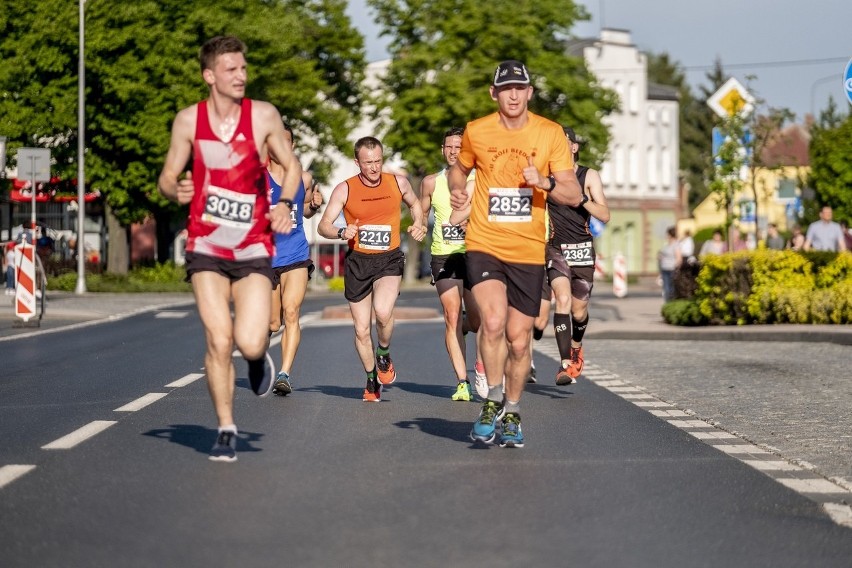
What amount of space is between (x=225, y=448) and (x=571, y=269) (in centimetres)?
642

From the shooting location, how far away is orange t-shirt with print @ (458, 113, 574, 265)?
941 cm

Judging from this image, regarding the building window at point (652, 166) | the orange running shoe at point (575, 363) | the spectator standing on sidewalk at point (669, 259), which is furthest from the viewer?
the building window at point (652, 166)

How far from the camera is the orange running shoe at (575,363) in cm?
1435

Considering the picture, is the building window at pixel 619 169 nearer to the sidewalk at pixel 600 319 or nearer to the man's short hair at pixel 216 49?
the sidewalk at pixel 600 319

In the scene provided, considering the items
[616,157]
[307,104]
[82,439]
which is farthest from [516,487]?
[616,157]

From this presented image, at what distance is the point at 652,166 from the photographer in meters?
101

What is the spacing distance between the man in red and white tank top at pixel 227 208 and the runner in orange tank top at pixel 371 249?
3922 millimetres

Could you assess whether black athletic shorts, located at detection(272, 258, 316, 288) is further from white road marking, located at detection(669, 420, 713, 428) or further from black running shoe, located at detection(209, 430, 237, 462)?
black running shoe, located at detection(209, 430, 237, 462)

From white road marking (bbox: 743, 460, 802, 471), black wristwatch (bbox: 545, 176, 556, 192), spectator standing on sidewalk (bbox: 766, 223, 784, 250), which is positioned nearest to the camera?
white road marking (bbox: 743, 460, 802, 471)

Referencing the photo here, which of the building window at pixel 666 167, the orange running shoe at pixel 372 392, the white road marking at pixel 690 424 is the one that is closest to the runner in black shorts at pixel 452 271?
the orange running shoe at pixel 372 392

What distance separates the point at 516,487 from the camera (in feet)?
25.9

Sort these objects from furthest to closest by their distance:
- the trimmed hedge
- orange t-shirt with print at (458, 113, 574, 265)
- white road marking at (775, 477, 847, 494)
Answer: the trimmed hedge
orange t-shirt with print at (458, 113, 574, 265)
white road marking at (775, 477, 847, 494)

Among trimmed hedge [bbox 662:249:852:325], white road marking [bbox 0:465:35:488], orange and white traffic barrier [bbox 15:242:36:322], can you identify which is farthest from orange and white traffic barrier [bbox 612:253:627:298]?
white road marking [bbox 0:465:35:488]

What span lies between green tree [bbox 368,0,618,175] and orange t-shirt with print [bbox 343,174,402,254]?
5053 cm
